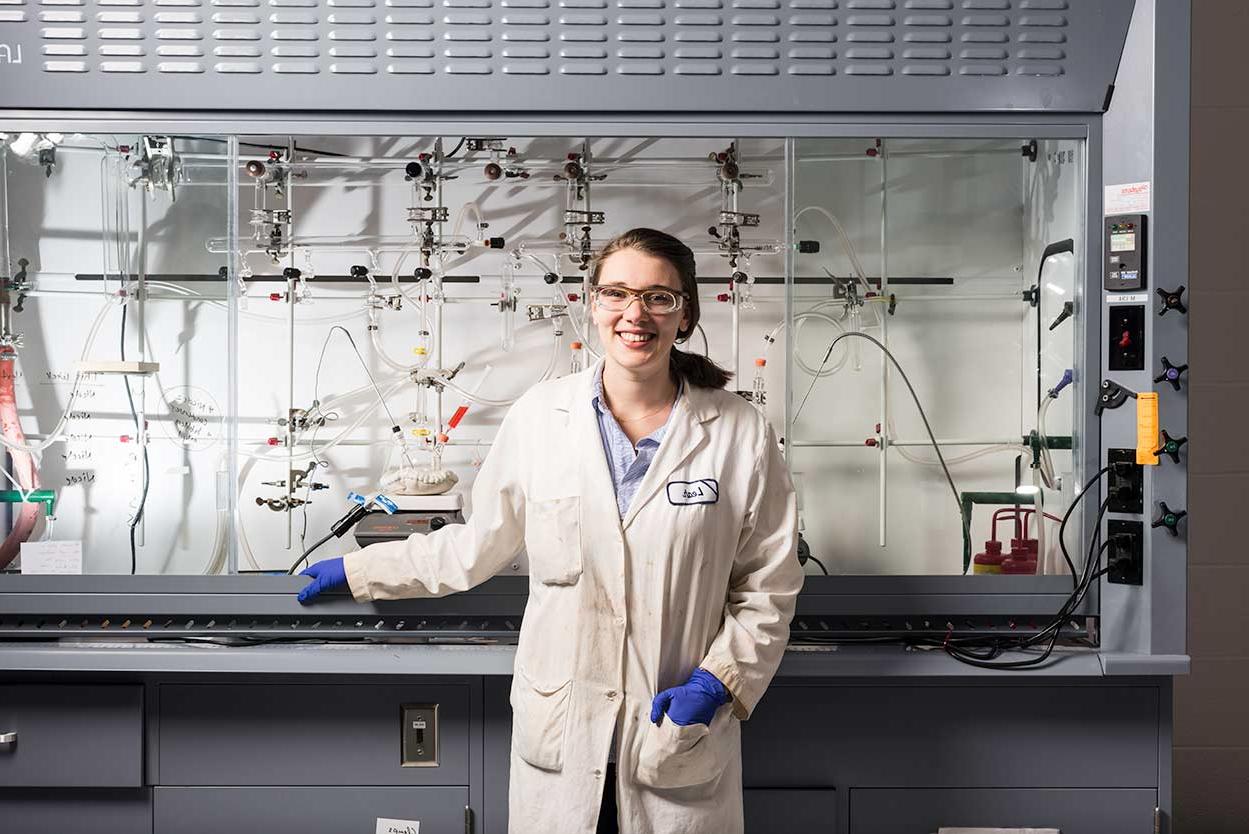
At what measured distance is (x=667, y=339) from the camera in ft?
5.31

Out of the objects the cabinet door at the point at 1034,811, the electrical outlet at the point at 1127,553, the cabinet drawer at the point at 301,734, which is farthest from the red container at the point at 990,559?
the cabinet drawer at the point at 301,734

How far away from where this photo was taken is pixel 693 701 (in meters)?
1.54

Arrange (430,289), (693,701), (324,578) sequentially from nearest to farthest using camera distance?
(693,701) < (324,578) < (430,289)

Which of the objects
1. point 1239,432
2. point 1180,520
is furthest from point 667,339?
point 1239,432

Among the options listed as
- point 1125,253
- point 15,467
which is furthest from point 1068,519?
point 15,467

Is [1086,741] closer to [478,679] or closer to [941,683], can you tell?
[941,683]

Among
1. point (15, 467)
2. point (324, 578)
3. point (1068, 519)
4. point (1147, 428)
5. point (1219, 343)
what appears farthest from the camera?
point (1219, 343)

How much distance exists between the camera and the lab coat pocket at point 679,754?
1.56 m

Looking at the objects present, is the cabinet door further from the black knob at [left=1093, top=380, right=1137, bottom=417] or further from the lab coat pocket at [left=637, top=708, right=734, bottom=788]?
the black knob at [left=1093, top=380, right=1137, bottom=417]

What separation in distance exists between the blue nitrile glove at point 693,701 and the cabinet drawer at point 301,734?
606 millimetres

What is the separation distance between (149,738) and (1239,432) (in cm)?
307

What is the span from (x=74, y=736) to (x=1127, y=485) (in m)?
2.41

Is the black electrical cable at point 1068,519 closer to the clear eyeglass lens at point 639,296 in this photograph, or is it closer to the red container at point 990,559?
the red container at point 990,559

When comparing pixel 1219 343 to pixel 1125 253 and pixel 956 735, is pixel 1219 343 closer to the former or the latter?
pixel 1125 253
